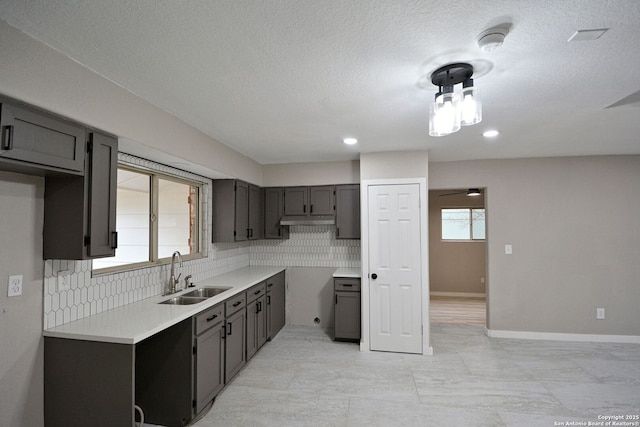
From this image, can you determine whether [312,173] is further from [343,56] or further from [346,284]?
[343,56]

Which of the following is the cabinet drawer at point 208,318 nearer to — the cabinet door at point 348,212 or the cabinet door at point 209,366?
the cabinet door at point 209,366

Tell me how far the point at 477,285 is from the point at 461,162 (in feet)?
11.6

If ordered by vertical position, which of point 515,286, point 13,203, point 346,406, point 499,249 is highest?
point 13,203

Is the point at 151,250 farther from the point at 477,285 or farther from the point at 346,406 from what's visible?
the point at 477,285

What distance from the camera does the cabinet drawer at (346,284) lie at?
4.01 metres

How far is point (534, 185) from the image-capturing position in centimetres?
428

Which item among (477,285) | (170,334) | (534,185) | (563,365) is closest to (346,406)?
(170,334)

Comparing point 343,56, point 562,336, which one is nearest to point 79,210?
point 343,56

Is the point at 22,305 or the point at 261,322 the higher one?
the point at 22,305

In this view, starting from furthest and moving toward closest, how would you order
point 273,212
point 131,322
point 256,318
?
1. point 273,212
2. point 256,318
3. point 131,322

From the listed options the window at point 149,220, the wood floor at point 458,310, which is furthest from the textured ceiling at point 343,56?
the wood floor at point 458,310

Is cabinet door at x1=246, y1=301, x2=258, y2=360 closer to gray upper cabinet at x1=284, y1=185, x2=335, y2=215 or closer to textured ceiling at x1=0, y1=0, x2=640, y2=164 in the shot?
gray upper cabinet at x1=284, y1=185, x2=335, y2=215

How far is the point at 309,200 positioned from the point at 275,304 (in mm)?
1548

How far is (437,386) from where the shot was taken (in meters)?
2.95
